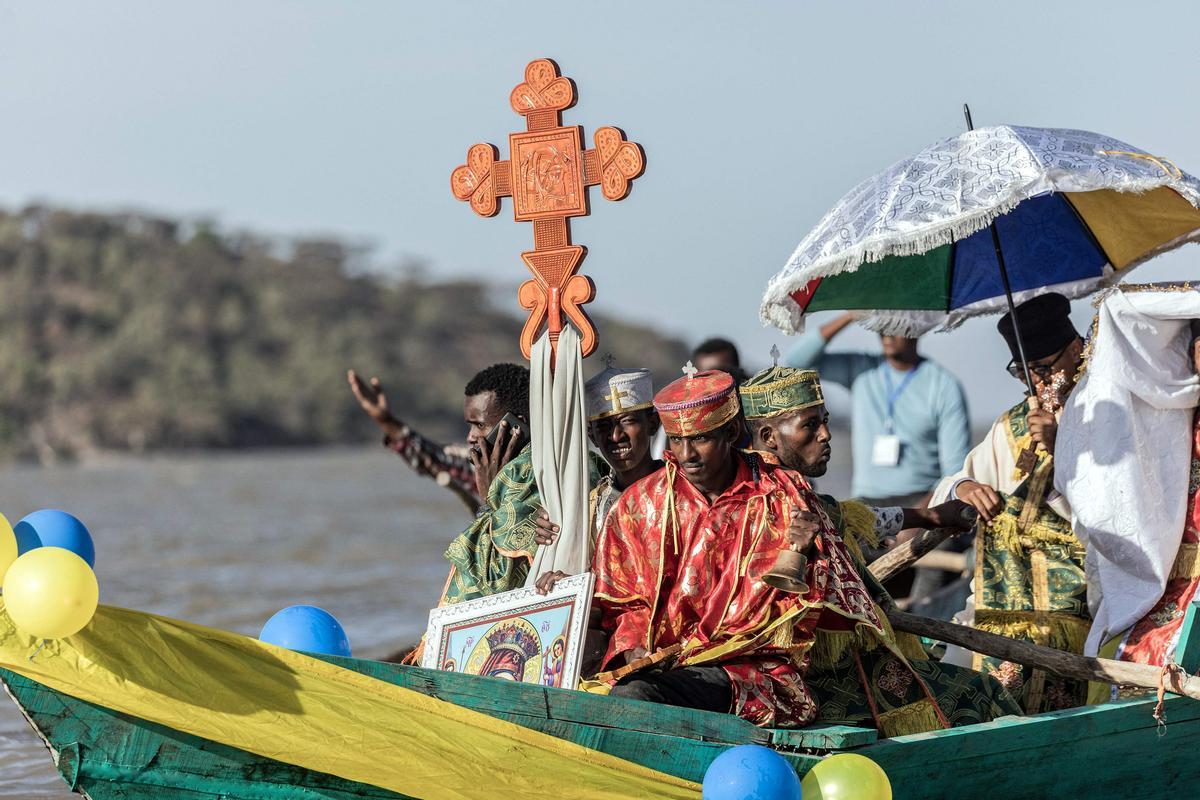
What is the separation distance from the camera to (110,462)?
48.6m

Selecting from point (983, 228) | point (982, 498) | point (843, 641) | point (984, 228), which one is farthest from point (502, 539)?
point (984, 228)

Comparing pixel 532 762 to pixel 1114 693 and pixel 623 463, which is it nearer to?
pixel 623 463

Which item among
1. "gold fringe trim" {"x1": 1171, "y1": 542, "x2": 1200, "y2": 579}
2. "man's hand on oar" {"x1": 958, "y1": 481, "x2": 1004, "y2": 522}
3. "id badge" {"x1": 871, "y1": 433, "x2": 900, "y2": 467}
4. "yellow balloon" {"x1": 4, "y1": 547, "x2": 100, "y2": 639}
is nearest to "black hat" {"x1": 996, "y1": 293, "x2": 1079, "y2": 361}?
"man's hand on oar" {"x1": 958, "y1": 481, "x2": 1004, "y2": 522}

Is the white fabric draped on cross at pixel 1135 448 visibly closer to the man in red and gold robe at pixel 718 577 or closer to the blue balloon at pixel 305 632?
the man in red and gold robe at pixel 718 577

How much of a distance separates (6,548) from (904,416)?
565 centimetres

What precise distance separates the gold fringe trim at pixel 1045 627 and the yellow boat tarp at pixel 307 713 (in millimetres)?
1904

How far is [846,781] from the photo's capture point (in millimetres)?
4477

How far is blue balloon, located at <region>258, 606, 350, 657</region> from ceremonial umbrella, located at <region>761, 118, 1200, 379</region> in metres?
1.82

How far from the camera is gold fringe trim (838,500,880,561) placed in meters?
5.57

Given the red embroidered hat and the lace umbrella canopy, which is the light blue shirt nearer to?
the lace umbrella canopy

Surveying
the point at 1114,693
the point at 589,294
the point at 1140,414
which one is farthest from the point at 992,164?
the point at 1114,693

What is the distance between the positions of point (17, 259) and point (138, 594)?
4498 cm

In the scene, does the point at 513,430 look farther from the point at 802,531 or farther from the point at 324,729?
the point at 324,729

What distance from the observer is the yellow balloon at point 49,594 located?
3895 mm
